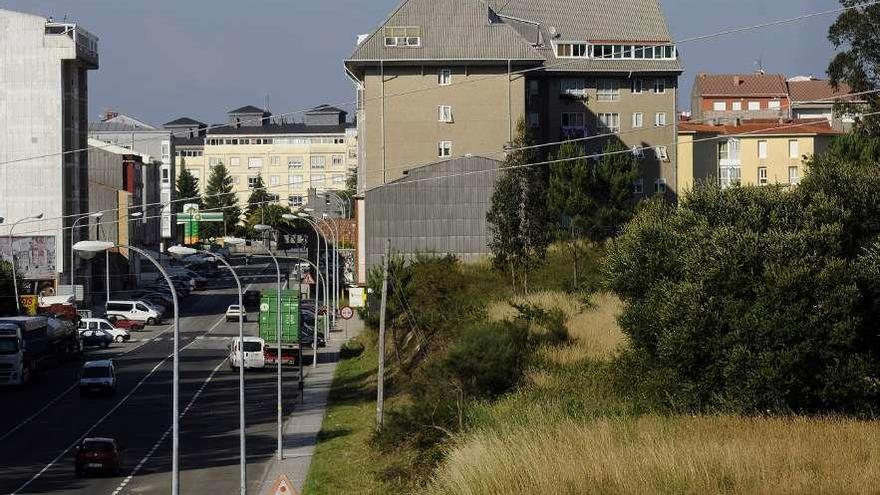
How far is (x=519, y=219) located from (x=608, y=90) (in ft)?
101

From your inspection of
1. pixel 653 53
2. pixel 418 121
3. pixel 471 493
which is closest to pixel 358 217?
pixel 418 121

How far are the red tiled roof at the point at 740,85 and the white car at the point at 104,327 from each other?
57.5 m

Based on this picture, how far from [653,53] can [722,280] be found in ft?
203

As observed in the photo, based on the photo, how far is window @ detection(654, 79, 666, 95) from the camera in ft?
296

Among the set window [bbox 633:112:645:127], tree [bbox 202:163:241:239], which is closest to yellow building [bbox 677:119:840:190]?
window [bbox 633:112:645:127]

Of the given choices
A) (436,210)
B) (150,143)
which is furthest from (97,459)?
(150,143)

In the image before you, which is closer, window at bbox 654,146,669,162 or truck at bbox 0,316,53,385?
truck at bbox 0,316,53,385

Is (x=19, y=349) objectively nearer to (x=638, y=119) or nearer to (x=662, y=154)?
(x=638, y=119)

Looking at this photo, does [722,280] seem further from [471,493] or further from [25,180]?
[25,180]

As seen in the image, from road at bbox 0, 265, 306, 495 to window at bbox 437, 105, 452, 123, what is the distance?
1661 cm

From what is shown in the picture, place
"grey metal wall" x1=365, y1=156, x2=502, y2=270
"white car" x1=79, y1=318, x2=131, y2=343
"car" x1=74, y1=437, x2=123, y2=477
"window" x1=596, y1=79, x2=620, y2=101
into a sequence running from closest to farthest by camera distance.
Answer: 1. "car" x1=74, y1=437, x2=123, y2=477
2. "grey metal wall" x1=365, y1=156, x2=502, y2=270
3. "white car" x1=79, y1=318, x2=131, y2=343
4. "window" x1=596, y1=79, x2=620, y2=101

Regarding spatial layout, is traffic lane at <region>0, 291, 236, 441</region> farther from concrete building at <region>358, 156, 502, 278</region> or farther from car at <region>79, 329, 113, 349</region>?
concrete building at <region>358, 156, 502, 278</region>

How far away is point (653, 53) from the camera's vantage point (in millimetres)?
90125

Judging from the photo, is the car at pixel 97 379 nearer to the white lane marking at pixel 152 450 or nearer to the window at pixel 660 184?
the white lane marking at pixel 152 450
